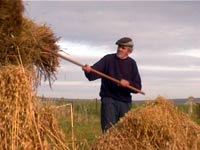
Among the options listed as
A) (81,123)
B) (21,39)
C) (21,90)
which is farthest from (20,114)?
(81,123)

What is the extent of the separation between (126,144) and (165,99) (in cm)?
89

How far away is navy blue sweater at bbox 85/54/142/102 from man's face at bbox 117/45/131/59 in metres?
0.06

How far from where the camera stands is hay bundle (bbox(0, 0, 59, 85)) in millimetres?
6953

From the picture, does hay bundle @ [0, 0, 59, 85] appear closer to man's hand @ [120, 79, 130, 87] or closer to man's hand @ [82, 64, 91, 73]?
man's hand @ [82, 64, 91, 73]

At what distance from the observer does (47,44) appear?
25.4 ft

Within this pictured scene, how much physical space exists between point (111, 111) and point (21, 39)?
2770mm

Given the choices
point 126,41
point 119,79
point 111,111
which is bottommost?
point 111,111

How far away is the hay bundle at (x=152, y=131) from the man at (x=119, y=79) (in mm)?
645

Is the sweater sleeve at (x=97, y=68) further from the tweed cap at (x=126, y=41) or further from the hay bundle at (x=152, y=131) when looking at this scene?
the hay bundle at (x=152, y=131)

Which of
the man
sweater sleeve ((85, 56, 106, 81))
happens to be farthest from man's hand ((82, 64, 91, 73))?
the man

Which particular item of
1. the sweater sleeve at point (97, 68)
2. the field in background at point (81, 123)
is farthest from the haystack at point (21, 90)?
the sweater sleeve at point (97, 68)

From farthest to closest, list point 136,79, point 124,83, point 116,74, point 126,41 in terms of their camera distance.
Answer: point 136,79 → point 116,74 → point 126,41 → point 124,83

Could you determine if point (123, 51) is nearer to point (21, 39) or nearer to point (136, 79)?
point (136, 79)

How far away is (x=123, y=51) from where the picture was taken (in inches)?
Answer: 378
